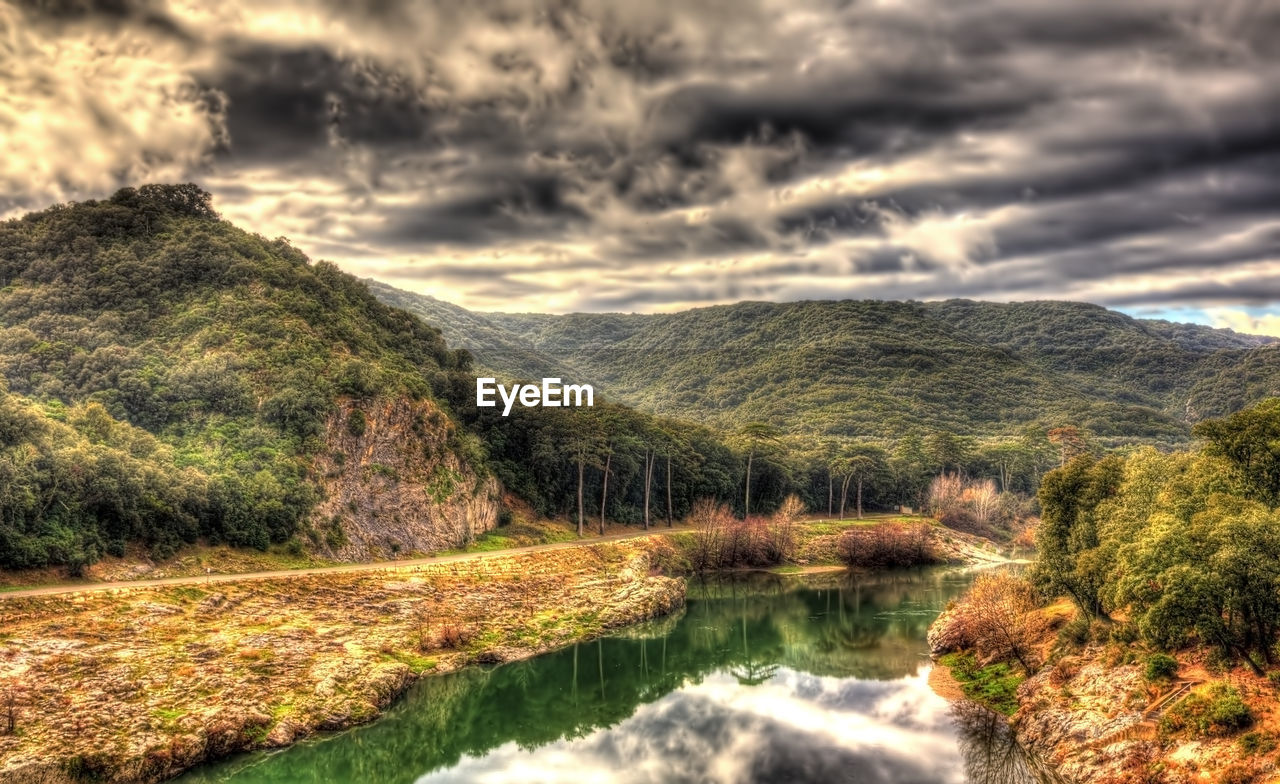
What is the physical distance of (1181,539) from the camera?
34875mm

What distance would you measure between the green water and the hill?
22.5m

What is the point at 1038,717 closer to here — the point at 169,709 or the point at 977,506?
the point at 169,709

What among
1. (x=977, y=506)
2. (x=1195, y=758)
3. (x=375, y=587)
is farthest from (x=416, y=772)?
(x=977, y=506)

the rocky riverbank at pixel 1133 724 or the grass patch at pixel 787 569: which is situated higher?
the rocky riverbank at pixel 1133 724

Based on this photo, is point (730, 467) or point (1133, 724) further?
point (730, 467)

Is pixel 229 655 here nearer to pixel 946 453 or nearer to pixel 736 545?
pixel 736 545

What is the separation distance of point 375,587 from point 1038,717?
4151 centimetres

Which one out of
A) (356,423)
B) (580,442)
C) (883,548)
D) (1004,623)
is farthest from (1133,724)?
(580,442)

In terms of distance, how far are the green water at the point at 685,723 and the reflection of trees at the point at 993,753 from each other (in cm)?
10

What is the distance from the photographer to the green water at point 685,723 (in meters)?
35.7

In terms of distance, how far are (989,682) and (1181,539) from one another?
1553 cm

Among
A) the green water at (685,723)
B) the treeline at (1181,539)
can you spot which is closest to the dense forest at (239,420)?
the green water at (685,723)

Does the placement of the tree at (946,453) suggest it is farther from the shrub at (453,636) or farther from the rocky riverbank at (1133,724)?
the shrub at (453,636)

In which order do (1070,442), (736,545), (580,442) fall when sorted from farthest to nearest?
(1070,442), (580,442), (736,545)
